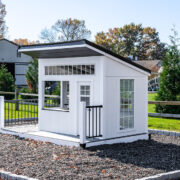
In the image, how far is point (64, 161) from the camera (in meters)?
8.65

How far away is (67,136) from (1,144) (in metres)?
2.08

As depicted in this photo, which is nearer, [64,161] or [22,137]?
[64,161]

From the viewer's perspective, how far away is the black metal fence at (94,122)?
1067 centimetres

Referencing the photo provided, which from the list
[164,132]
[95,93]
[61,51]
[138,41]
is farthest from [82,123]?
[138,41]

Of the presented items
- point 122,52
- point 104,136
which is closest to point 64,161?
point 104,136

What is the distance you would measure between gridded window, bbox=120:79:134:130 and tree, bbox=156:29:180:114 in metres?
5.95

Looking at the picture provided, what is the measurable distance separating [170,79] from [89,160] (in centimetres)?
994

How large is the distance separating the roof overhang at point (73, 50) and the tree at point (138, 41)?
196 feet

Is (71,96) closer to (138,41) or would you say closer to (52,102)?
(52,102)

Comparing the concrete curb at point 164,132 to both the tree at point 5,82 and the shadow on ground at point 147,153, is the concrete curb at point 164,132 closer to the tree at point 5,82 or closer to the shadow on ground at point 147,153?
the shadow on ground at point 147,153

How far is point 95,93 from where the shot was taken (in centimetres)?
1109

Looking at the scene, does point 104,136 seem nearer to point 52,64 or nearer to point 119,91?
point 119,91

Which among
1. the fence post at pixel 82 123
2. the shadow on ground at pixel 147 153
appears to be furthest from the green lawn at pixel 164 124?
the fence post at pixel 82 123

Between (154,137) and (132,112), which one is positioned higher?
(132,112)
